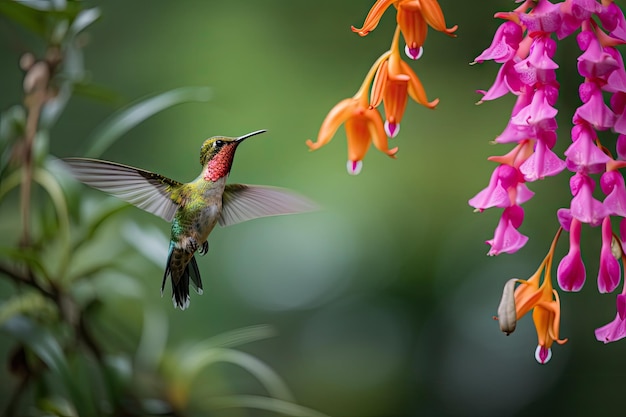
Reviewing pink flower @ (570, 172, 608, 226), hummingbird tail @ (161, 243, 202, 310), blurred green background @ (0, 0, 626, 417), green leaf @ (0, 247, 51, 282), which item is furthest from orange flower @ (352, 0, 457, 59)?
blurred green background @ (0, 0, 626, 417)

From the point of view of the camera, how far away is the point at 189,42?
1.54 m

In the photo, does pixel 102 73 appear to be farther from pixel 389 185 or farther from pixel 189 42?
pixel 389 185

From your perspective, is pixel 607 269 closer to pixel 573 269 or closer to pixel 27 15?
pixel 573 269

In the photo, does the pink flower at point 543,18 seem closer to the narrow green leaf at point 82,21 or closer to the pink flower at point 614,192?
the pink flower at point 614,192

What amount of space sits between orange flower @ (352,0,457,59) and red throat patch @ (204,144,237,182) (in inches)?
4.8

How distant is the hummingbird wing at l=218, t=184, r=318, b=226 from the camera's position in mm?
535

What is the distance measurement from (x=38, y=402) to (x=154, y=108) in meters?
0.34

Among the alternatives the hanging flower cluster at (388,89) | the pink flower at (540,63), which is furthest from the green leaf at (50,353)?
the pink flower at (540,63)

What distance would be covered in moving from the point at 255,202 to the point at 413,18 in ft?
0.61

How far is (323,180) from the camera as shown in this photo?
1519 mm

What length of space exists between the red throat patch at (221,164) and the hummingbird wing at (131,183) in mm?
37

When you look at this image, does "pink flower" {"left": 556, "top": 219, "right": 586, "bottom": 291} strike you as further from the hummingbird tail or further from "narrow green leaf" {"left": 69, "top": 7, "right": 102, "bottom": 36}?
"narrow green leaf" {"left": 69, "top": 7, "right": 102, "bottom": 36}

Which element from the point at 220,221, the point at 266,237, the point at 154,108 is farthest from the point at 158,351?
the point at 266,237

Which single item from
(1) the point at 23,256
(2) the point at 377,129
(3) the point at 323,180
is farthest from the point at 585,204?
(3) the point at 323,180
